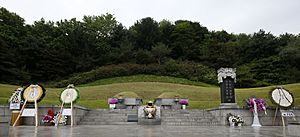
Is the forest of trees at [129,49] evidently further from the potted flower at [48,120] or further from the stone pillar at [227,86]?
the potted flower at [48,120]

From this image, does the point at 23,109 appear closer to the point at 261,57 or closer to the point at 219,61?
the point at 219,61

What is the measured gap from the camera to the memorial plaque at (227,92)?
43.9ft

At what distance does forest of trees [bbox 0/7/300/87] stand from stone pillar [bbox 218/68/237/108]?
2549cm

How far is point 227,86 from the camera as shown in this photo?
44.3 feet

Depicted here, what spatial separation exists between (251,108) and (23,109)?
34.6ft

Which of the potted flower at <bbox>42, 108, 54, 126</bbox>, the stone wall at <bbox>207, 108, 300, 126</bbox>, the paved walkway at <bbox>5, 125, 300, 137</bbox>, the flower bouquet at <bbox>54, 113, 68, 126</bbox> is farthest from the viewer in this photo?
the stone wall at <bbox>207, 108, 300, 126</bbox>

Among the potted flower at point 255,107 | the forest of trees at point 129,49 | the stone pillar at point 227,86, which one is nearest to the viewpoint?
the potted flower at point 255,107

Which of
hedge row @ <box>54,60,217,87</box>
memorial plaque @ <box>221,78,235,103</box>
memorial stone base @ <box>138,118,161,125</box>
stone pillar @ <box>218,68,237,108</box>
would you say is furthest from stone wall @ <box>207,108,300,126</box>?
hedge row @ <box>54,60,217,87</box>

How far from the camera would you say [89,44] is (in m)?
47.3

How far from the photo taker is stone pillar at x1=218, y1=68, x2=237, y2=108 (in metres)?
13.4

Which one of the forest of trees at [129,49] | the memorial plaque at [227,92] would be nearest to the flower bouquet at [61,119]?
the memorial plaque at [227,92]

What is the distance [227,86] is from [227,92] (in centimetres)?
31

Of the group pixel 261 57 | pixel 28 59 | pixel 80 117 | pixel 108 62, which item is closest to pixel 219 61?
pixel 261 57

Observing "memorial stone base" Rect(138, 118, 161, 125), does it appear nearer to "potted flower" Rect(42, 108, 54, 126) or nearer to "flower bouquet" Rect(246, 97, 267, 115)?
"potted flower" Rect(42, 108, 54, 126)
